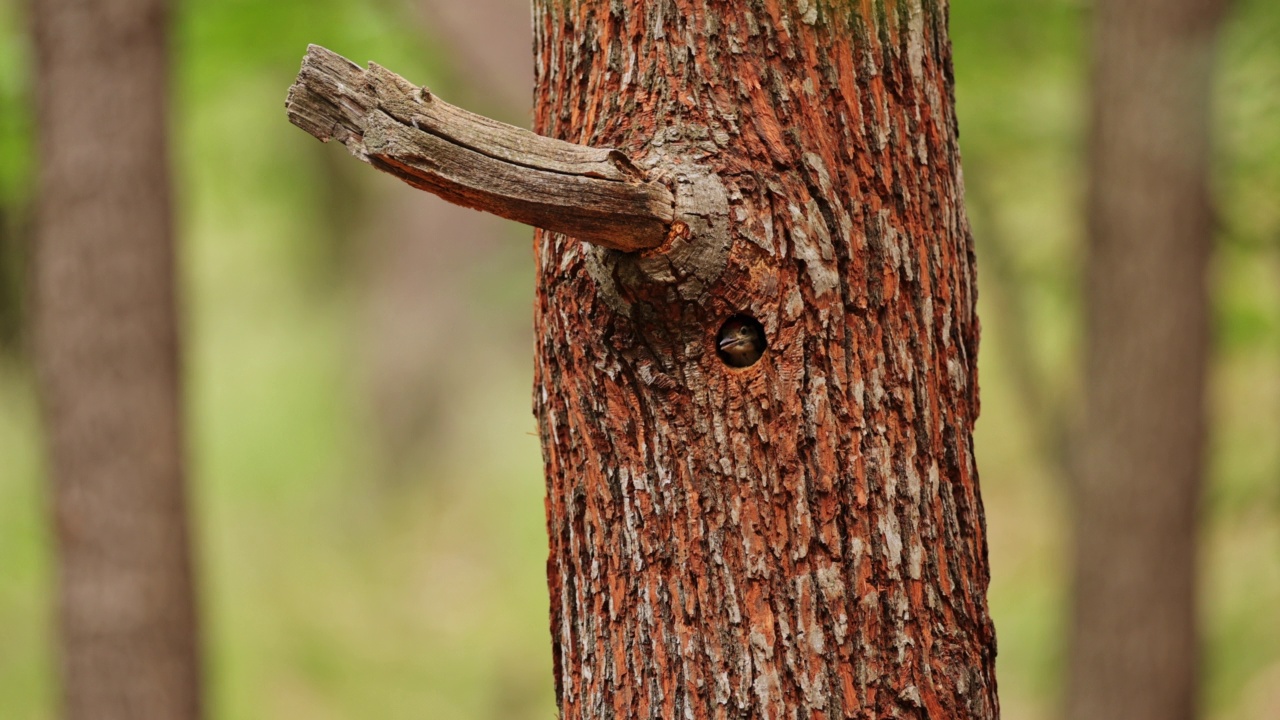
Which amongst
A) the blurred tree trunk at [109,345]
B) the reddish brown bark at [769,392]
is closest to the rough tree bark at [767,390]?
the reddish brown bark at [769,392]

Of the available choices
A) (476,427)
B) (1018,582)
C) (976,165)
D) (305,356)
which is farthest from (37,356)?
(305,356)

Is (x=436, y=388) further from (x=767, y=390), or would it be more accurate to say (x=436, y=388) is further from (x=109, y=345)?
(x=767, y=390)

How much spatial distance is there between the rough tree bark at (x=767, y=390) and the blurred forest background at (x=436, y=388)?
3517 millimetres

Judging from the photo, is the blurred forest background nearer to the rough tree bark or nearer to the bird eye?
the rough tree bark

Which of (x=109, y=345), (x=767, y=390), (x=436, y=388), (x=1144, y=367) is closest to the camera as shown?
(x=767, y=390)

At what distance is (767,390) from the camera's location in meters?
1.66

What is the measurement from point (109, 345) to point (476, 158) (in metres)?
3.44

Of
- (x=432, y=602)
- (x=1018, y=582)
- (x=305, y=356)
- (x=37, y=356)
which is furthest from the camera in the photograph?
(x=305, y=356)

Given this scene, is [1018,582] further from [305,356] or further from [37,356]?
Answer: [305,356]

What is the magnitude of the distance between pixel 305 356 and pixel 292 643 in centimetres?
759

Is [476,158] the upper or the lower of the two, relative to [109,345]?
lower

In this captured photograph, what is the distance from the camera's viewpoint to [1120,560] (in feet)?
17.0

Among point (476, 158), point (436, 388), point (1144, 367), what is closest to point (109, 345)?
point (476, 158)

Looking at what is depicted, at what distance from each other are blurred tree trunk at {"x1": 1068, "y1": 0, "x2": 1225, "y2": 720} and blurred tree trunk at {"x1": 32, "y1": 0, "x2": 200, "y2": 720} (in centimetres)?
367
